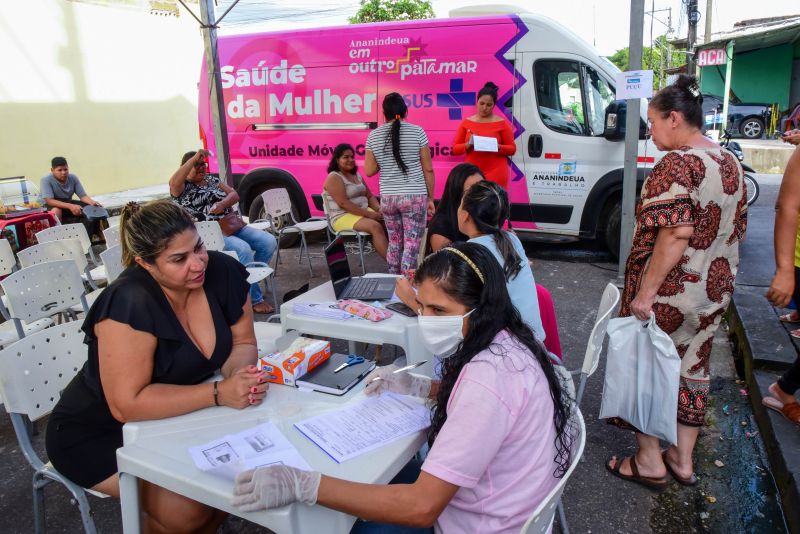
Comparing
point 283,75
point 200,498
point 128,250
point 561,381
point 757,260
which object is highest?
point 283,75

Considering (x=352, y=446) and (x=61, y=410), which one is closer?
(x=352, y=446)

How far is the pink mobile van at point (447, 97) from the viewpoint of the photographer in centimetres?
569

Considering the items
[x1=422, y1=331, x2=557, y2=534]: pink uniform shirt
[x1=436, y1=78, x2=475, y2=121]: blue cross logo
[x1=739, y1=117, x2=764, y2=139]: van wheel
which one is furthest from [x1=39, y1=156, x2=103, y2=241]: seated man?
[x1=739, y1=117, x2=764, y2=139]: van wheel

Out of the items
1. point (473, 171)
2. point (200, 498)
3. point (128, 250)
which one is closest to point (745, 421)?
point (473, 171)

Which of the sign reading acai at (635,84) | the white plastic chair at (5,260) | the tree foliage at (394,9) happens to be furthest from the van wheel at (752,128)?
the white plastic chair at (5,260)

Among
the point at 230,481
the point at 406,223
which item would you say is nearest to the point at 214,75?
the point at 406,223

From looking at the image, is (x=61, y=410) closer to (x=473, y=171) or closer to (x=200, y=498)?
(x=200, y=498)

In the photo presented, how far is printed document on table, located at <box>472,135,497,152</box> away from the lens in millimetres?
5195

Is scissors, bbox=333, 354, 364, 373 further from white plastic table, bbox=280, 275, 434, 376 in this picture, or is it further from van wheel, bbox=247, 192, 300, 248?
van wheel, bbox=247, 192, 300, 248

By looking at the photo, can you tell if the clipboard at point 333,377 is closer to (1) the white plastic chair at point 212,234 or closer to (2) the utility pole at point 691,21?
(1) the white plastic chair at point 212,234

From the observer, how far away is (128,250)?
1.95m

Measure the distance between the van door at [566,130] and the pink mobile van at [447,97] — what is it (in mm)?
10

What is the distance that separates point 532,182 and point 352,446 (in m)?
4.94

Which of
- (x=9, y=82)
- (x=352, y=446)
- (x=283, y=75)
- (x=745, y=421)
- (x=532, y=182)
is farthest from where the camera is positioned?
(x=9, y=82)
